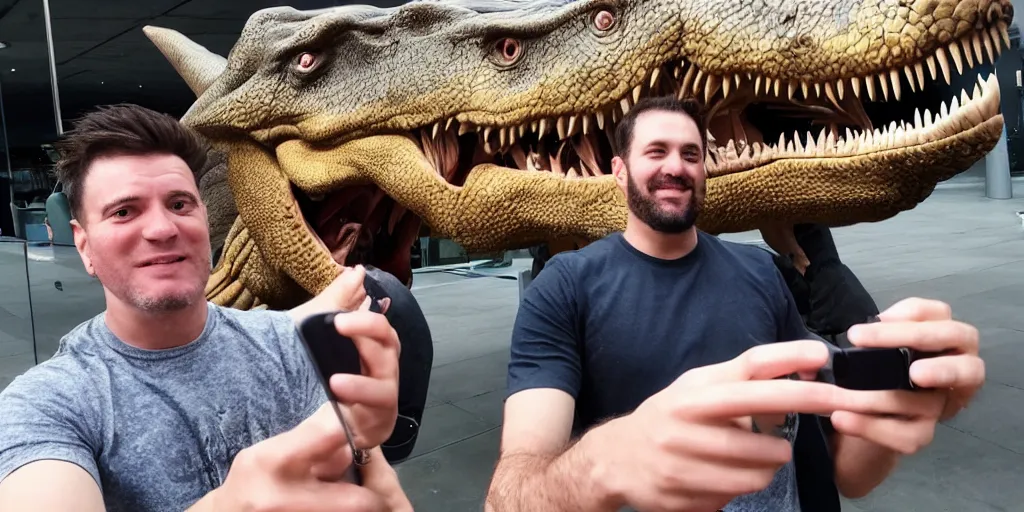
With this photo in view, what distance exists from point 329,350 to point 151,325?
517mm

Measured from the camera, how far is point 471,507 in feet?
7.17

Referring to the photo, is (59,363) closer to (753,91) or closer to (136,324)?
(136,324)

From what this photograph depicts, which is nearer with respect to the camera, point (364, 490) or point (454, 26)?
point (364, 490)

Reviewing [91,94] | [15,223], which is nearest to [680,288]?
[15,223]

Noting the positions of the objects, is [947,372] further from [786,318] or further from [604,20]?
[604,20]

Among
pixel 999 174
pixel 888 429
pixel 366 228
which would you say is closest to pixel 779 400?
pixel 888 429

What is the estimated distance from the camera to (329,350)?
65 centimetres

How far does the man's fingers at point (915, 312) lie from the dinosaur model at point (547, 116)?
747 millimetres

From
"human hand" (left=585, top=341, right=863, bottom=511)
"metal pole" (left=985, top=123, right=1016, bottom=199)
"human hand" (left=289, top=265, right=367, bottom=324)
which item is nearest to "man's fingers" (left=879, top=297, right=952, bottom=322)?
"human hand" (left=585, top=341, right=863, bottom=511)

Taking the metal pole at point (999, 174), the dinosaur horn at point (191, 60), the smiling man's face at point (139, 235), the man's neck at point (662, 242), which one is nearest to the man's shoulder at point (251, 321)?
the smiling man's face at point (139, 235)

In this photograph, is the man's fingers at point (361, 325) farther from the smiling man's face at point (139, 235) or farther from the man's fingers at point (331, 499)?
the smiling man's face at point (139, 235)

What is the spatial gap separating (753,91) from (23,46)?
A: 228 inches

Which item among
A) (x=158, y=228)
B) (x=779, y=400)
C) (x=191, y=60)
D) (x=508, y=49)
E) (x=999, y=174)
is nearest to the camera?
(x=779, y=400)

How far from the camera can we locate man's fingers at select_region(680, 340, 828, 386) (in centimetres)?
52
